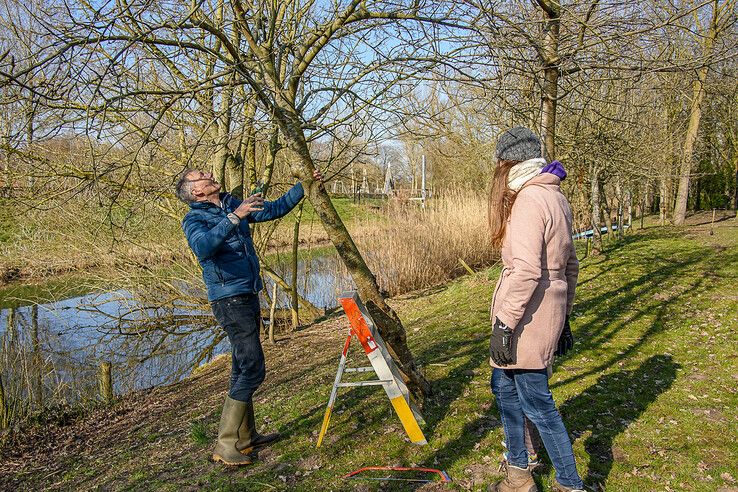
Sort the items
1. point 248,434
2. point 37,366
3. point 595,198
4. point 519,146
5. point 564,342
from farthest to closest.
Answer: point 595,198, point 37,366, point 248,434, point 564,342, point 519,146

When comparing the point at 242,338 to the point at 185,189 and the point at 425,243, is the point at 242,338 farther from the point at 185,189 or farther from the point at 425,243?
the point at 425,243

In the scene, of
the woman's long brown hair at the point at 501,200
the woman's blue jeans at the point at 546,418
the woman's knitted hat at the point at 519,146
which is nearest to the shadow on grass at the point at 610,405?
the woman's blue jeans at the point at 546,418

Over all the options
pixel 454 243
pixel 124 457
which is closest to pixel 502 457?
pixel 124 457

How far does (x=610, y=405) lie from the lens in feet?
12.8

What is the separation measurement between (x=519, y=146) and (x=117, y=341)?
9277 mm

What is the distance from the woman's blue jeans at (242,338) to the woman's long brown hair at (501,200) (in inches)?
69.8

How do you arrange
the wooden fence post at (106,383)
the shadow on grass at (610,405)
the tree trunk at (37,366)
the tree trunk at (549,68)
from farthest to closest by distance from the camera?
the tree trunk at (37,366)
the wooden fence post at (106,383)
the tree trunk at (549,68)
the shadow on grass at (610,405)

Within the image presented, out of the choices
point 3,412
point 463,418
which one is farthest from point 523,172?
point 3,412

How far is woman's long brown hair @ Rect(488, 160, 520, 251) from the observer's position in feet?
8.81

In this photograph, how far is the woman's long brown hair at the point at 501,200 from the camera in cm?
269

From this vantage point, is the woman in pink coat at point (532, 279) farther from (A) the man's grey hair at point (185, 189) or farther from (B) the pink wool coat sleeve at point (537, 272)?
(A) the man's grey hair at point (185, 189)

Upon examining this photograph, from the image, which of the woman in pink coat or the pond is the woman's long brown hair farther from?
the pond

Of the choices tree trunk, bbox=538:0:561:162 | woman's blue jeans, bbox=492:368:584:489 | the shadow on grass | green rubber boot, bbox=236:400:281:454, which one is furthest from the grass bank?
tree trunk, bbox=538:0:561:162

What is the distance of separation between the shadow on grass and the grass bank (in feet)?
0.04
